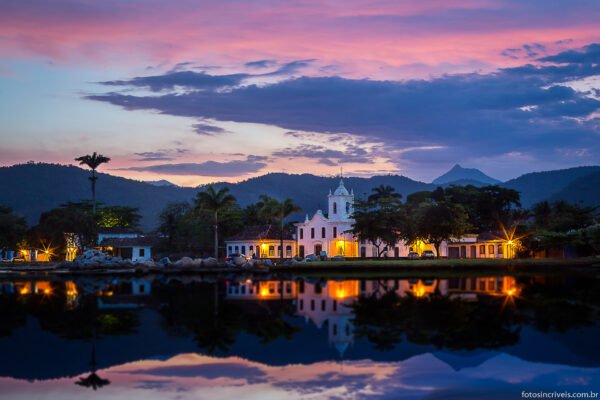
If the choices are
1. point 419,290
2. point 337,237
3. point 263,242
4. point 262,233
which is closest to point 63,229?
point 263,242

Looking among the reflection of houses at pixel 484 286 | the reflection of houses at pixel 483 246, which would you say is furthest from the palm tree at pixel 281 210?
the reflection of houses at pixel 484 286

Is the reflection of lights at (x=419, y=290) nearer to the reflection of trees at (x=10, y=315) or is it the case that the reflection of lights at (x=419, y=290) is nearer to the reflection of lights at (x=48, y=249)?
the reflection of trees at (x=10, y=315)

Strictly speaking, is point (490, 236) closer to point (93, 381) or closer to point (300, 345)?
point (300, 345)

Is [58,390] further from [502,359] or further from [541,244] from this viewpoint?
→ [541,244]

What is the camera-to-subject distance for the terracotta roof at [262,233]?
336 feet

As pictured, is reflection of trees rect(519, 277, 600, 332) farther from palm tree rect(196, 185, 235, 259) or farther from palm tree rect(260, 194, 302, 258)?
palm tree rect(196, 185, 235, 259)

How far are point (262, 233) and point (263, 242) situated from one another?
63.5 inches

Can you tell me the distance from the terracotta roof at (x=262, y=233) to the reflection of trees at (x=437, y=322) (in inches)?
2409

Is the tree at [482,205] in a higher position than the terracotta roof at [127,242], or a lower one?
higher

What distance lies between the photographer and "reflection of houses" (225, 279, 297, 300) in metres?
45.1

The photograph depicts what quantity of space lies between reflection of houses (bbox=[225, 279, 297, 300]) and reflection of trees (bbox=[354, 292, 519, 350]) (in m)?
6.80

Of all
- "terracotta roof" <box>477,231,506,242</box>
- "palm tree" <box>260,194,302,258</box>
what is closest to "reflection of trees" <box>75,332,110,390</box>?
"palm tree" <box>260,194,302,258</box>

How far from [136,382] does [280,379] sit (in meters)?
4.13

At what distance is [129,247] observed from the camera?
99188 millimetres
